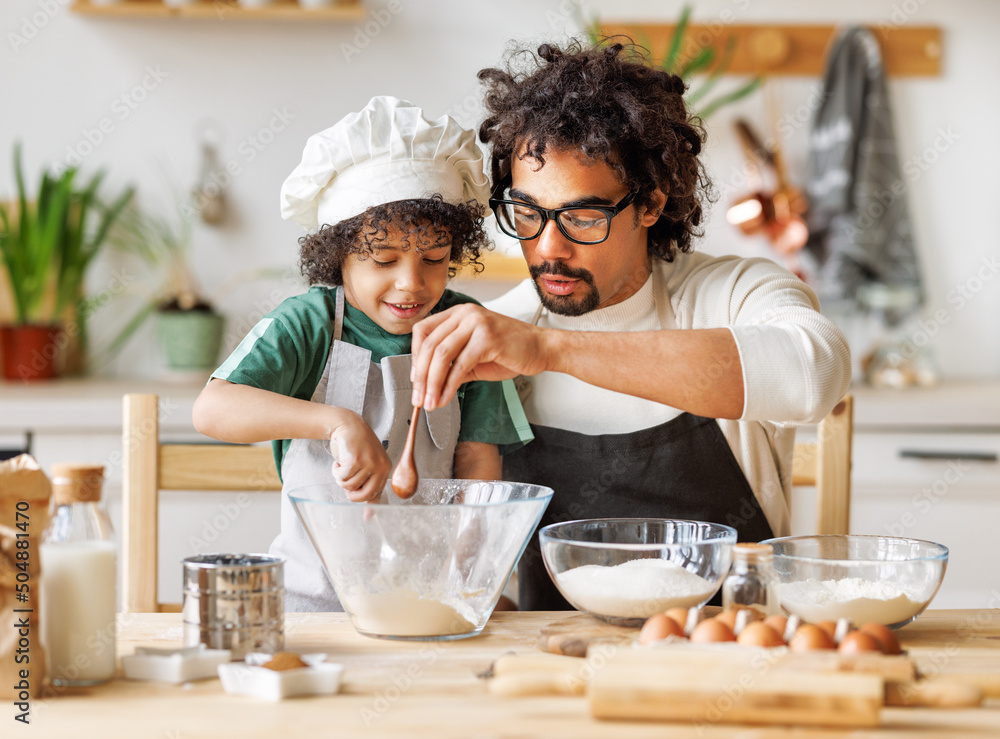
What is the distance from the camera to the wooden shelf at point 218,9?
99.2 inches

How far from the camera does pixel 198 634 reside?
81 centimetres

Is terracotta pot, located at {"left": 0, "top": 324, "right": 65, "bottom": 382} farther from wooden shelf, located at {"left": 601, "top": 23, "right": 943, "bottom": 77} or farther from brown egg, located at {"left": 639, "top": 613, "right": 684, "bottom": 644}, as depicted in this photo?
brown egg, located at {"left": 639, "top": 613, "right": 684, "bottom": 644}

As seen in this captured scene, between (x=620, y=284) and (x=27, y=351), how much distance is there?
5.90 ft

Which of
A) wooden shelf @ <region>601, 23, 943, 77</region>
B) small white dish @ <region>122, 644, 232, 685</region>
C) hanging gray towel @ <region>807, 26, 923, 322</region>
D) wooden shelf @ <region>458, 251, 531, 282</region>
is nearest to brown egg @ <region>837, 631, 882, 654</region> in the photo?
small white dish @ <region>122, 644, 232, 685</region>

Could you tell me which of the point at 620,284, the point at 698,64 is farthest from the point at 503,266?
the point at 620,284

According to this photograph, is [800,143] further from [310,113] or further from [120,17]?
[120,17]

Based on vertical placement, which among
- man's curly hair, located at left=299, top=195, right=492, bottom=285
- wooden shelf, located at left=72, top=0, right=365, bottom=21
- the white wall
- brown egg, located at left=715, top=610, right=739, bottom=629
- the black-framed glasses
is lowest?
brown egg, located at left=715, top=610, right=739, bottom=629

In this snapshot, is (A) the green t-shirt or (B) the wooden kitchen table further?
(A) the green t-shirt

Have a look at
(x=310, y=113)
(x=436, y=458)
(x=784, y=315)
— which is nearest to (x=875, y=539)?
(x=784, y=315)

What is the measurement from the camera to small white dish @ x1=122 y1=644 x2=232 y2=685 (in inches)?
30.2

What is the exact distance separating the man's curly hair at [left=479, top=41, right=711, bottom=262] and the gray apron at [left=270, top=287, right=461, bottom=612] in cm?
36

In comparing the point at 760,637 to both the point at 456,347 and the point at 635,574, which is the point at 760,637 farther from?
the point at 456,347

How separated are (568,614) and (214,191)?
6.72 ft

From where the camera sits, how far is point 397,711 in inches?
28.0
